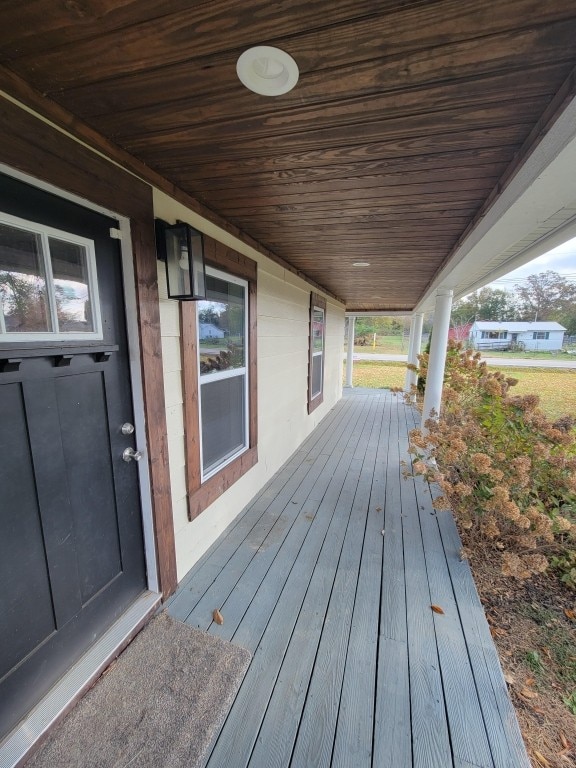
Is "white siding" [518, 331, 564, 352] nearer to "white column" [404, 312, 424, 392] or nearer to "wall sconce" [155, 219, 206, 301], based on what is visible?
"white column" [404, 312, 424, 392]

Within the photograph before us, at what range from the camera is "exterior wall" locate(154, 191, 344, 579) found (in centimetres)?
175

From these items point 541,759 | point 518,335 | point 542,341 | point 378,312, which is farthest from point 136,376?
point 518,335

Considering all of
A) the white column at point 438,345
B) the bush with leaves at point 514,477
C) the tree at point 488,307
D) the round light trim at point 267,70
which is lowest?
the bush with leaves at point 514,477

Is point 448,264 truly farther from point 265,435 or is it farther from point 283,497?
point 283,497

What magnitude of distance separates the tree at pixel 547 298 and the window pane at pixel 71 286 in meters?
16.8

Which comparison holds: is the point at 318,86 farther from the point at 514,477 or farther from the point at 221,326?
the point at 514,477

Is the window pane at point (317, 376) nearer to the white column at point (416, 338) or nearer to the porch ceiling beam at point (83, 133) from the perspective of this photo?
the white column at point (416, 338)

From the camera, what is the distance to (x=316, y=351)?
5383 millimetres

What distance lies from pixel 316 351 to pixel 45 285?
4.46m

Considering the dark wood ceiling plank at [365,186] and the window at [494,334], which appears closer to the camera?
the dark wood ceiling plank at [365,186]

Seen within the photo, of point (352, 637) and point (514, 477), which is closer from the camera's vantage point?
point (352, 637)

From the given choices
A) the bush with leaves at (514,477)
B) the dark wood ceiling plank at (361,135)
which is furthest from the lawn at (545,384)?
the dark wood ceiling plank at (361,135)

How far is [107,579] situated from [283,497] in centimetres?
169

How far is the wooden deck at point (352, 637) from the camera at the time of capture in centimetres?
116
